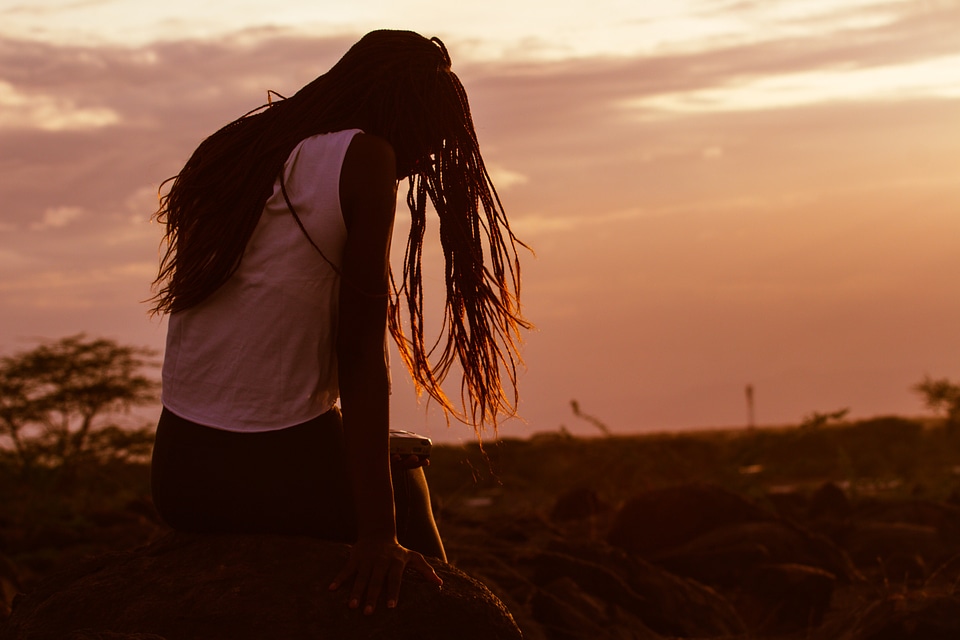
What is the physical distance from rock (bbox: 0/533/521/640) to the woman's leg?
171mm

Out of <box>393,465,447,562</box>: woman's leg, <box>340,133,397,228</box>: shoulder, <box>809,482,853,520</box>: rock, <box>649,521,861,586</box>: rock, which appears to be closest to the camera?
<box>340,133,397,228</box>: shoulder

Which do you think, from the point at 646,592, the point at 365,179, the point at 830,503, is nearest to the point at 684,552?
the point at 646,592

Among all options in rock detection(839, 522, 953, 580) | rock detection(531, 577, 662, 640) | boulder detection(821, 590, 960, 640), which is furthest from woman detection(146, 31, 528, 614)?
rock detection(839, 522, 953, 580)

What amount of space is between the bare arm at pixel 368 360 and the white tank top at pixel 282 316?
6 centimetres

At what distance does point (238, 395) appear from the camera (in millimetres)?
3205

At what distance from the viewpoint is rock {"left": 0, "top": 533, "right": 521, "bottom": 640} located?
3145 mm

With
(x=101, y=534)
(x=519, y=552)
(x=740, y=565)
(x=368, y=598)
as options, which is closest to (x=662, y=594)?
(x=519, y=552)

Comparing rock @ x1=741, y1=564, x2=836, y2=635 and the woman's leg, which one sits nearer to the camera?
the woman's leg

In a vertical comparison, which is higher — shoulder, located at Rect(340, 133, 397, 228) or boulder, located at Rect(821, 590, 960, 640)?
shoulder, located at Rect(340, 133, 397, 228)

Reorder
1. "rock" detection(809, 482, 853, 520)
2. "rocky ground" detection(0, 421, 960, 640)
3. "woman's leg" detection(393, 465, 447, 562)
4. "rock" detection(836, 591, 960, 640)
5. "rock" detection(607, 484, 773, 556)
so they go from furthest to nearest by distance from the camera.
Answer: "rock" detection(809, 482, 853, 520)
"rock" detection(607, 484, 773, 556)
"rocky ground" detection(0, 421, 960, 640)
"rock" detection(836, 591, 960, 640)
"woman's leg" detection(393, 465, 447, 562)

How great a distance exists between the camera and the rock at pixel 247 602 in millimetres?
3145

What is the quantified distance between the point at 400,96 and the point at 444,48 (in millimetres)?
245

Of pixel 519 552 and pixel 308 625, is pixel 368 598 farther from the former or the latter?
pixel 519 552

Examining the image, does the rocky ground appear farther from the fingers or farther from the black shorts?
the fingers
